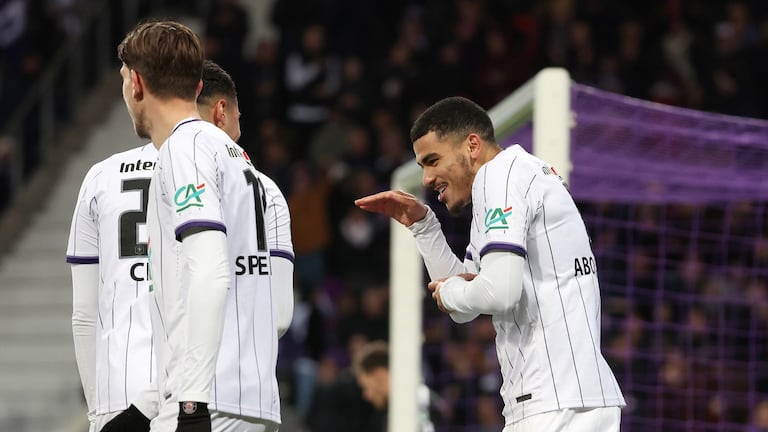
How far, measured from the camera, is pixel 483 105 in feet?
46.2

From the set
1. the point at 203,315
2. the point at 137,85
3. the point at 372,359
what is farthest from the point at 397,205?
the point at 372,359

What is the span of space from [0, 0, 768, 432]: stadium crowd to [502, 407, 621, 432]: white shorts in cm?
525

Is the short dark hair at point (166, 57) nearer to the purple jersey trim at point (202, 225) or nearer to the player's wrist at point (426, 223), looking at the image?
the purple jersey trim at point (202, 225)

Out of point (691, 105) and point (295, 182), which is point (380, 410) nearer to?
point (295, 182)

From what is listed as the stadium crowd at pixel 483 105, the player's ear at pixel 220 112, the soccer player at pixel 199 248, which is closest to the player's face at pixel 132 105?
the soccer player at pixel 199 248

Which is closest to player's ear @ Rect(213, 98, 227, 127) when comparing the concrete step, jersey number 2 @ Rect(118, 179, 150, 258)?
jersey number 2 @ Rect(118, 179, 150, 258)

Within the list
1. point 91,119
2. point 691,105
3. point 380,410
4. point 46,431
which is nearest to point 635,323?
point 380,410

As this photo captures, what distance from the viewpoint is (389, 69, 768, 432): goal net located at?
7.27m

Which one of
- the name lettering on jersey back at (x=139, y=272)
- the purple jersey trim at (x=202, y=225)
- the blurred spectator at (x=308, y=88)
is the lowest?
the name lettering on jersey back at (x=139, y=272)

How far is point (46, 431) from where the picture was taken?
43.4ft

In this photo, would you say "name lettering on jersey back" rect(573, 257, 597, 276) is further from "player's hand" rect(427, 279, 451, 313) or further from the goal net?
the goal net

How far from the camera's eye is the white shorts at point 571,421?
174 inches

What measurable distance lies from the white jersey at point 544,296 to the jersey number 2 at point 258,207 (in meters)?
0.82

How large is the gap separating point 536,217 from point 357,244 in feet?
29.7
